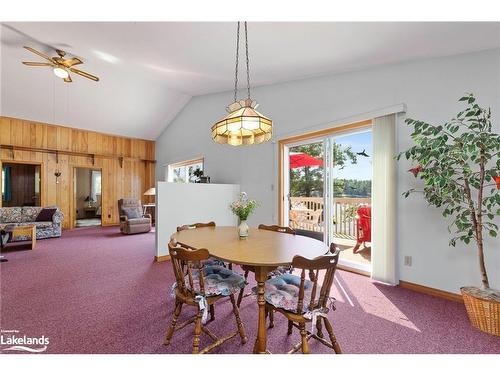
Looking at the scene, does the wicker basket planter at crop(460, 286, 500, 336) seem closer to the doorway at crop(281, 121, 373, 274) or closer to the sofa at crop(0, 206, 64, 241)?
the doorway at crop(281, 121, 373, 274)

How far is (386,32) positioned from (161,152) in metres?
7.13

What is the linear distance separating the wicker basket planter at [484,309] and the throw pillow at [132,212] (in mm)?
6479

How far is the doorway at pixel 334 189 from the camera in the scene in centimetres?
335

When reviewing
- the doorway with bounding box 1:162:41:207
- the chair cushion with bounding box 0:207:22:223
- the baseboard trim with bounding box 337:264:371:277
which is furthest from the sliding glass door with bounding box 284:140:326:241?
the doorway with bounding box 1:162:41:207

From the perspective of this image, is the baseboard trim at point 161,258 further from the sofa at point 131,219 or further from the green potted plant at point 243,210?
the sofa at point 131,219

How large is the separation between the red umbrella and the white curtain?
3.13 feet

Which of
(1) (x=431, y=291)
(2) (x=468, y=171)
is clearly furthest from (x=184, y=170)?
(2) (x=468, y=171)

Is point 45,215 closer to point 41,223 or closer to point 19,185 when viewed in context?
point 41,223

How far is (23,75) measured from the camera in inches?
181

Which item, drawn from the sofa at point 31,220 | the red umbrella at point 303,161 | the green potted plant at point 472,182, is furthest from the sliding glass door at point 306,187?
the sofa at point 31,220

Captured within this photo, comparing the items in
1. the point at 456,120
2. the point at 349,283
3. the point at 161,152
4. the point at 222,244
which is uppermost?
the point at 161,152

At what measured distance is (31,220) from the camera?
5.39 m
